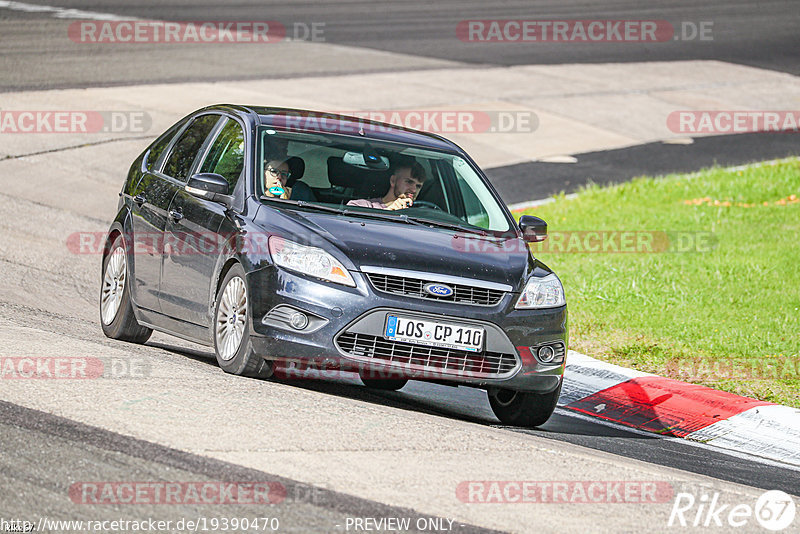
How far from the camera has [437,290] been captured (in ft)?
23.7

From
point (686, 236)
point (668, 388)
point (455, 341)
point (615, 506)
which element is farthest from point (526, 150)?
point (615, 506)

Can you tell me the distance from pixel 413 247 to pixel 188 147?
233cm

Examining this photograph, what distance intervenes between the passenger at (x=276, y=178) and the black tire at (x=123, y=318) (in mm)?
1490

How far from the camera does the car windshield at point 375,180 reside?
8172 millimetres

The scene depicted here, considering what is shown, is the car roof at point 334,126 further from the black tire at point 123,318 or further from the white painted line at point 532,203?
the white painted line at point 532,203

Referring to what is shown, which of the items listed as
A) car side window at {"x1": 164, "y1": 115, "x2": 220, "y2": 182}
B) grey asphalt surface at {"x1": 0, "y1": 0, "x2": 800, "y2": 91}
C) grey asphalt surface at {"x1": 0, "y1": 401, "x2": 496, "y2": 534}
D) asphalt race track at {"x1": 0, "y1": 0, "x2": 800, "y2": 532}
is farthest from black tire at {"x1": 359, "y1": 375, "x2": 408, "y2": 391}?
grey asphalt surface at {"x1": 0, "y1": 0, "x2": 800, "y2": 91}

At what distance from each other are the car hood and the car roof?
3.21ft

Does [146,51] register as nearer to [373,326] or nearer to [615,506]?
[373,326]

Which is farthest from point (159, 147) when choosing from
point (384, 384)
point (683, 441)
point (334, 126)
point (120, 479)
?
point (120, 479)

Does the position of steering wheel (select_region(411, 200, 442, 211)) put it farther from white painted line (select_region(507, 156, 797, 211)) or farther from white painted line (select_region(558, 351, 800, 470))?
white painted line (select_region(507, 156, 797, 211))

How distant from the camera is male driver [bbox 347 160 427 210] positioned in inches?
329

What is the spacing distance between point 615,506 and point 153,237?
164 inches

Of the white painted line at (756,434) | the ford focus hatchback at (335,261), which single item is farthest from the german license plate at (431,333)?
the white painted line at (756,434)

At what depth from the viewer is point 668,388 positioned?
30.5 ft
